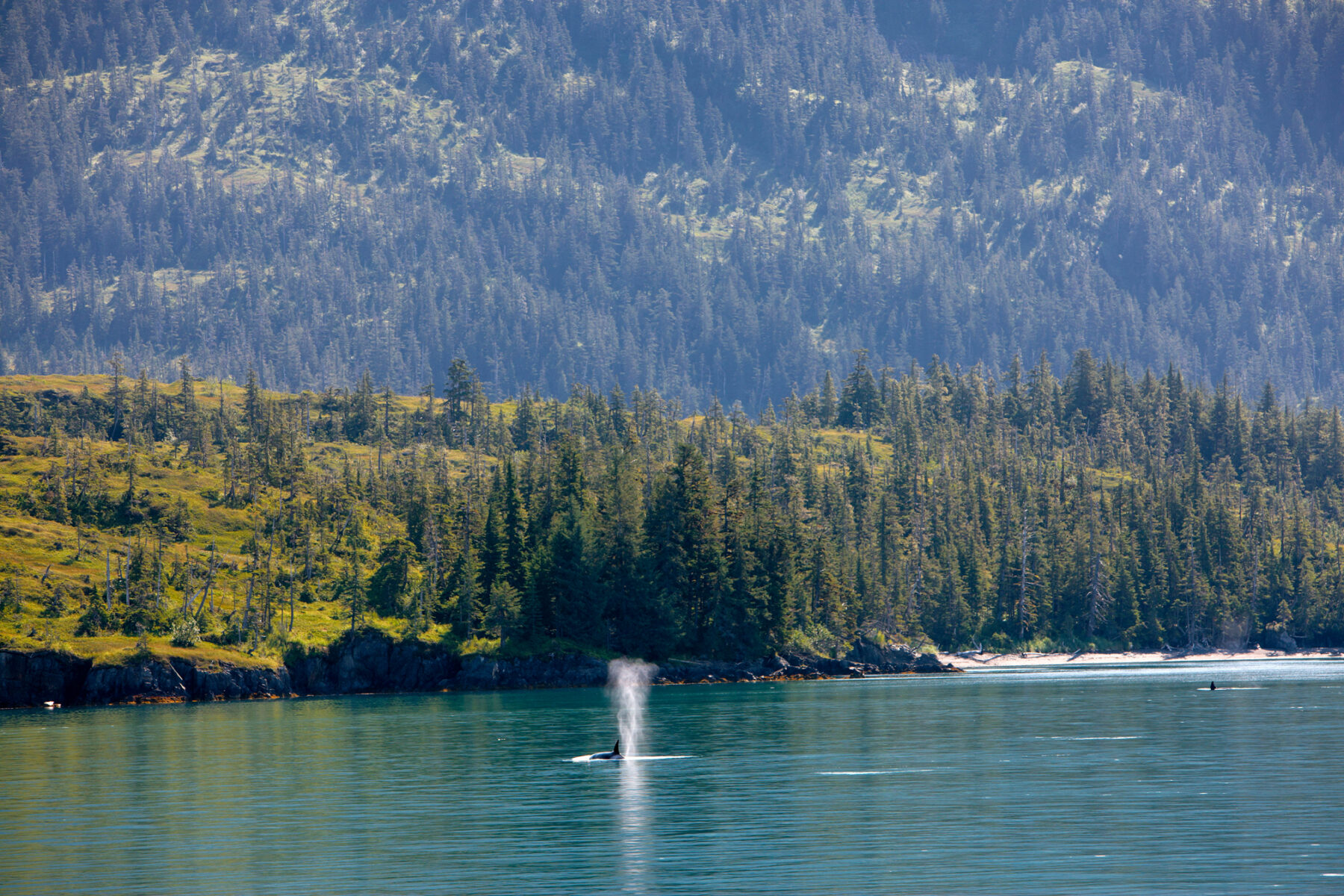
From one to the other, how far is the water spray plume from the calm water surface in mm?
2106

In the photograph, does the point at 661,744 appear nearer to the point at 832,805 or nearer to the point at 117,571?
the point at 832,805

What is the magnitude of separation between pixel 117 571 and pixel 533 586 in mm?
56526

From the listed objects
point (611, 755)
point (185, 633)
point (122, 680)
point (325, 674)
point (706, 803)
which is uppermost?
point (185, 633)

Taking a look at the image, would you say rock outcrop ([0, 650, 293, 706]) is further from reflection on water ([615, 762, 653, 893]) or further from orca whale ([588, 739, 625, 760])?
reflection on water ([615, 762, 653, 893])

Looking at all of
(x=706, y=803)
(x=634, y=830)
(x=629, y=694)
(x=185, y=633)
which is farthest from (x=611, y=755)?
(x=185, y=633)

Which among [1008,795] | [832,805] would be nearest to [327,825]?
[832,805]

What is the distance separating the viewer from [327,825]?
6625cm

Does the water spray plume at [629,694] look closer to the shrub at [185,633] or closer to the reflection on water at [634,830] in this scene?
the reflection on water at [634,830]

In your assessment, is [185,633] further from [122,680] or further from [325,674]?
[325,674]

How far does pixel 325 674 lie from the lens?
182875 mm

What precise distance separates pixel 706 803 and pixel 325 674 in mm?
121872

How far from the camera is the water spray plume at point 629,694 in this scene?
106231mm

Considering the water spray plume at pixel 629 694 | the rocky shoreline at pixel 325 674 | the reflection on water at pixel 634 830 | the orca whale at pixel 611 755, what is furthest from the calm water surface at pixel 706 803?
the rocky shoreline at pixel 325 674

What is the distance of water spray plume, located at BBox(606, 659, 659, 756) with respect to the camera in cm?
10623
